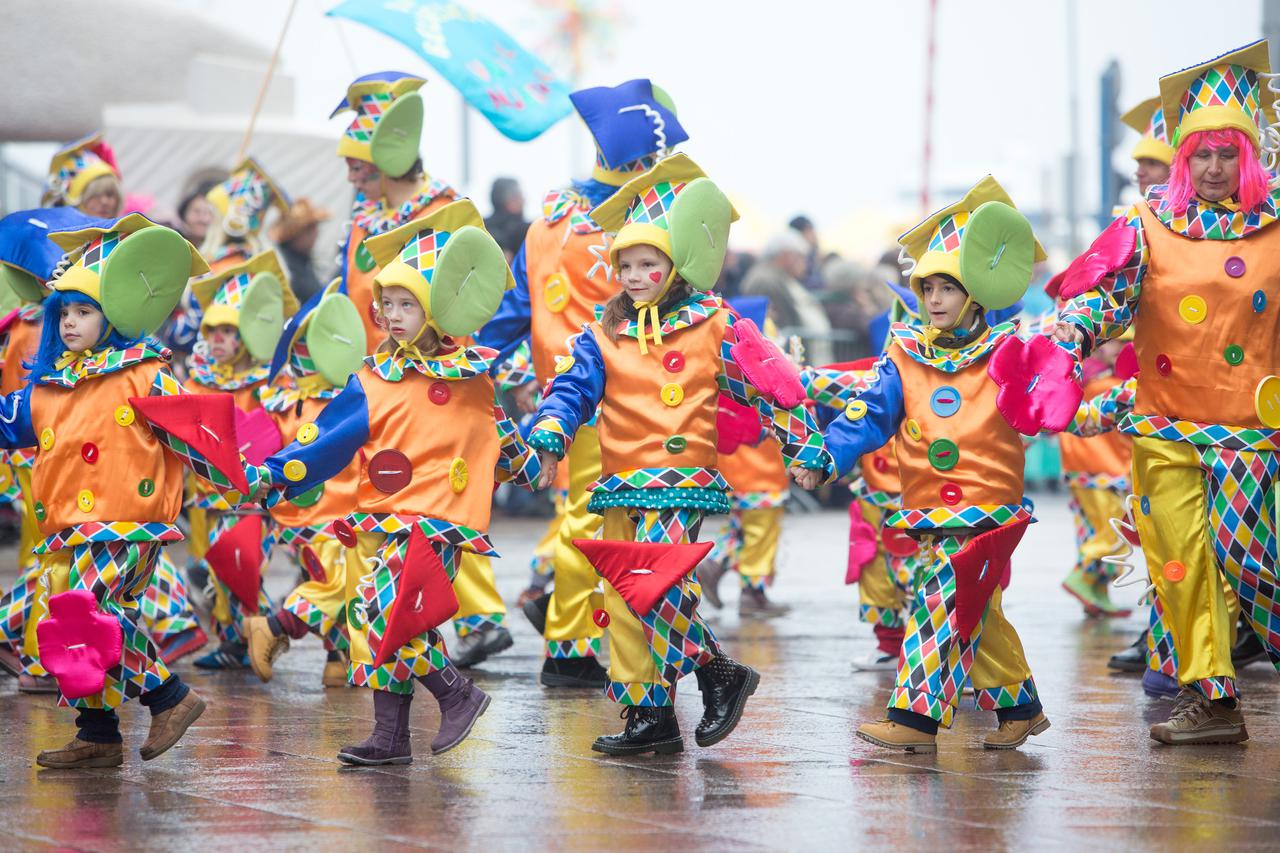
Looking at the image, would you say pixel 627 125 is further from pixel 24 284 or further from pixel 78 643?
pixel 78 643

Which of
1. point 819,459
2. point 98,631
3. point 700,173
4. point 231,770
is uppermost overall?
point 700,173

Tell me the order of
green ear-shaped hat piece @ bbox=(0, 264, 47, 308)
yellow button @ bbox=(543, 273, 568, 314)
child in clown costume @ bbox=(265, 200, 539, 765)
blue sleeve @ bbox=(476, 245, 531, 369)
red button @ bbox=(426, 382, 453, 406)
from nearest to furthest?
child in clown costume @ bbox=(265, 200, 539, 765) → red button @ bbox=(426, 382, 453, 406) → green ear-shaped hat piece @ bbox=(0, 264, 47, 308) → yellow button @ bbox=(543, 273, 568, 314) → blue sleeve @ bbox=(476, 245, 531, 369)

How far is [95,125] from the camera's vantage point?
1593cm

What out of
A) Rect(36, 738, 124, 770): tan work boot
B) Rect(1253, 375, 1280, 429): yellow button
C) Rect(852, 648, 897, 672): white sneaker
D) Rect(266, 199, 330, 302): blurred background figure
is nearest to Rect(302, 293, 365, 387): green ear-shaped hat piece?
Rect(36, 738, 124, 770): tan work boot

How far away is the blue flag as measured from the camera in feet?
30.5

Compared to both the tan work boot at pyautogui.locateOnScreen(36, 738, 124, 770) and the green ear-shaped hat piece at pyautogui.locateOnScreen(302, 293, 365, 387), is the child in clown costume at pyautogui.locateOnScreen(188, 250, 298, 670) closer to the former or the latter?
the green ear-shaped hat piece at pyautogui.locateOnScreen(302, 293, 365, 387)

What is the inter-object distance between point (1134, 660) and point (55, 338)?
14.5ft

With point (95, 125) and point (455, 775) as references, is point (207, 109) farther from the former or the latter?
point (455, 775)

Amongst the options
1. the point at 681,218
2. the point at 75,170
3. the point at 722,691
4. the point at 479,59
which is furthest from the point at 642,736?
the point at 75,170

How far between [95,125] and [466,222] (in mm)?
10592

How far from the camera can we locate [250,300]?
28.0 feet

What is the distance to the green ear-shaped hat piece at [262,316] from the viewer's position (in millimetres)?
8516

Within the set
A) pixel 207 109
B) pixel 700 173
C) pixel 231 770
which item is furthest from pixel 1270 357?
pixel 207 109

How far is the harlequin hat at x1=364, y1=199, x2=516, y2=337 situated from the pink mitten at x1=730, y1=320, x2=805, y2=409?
0.84 meters
